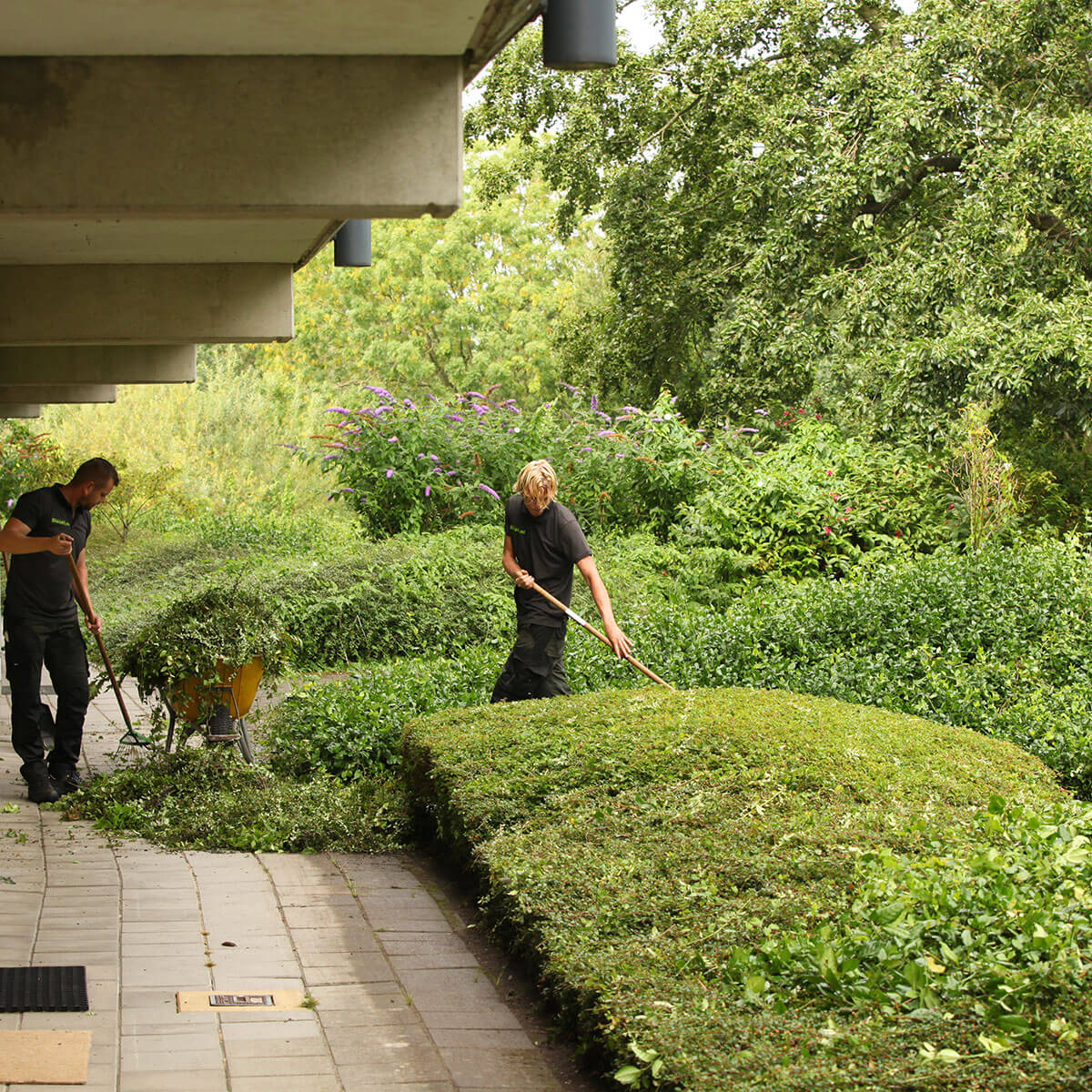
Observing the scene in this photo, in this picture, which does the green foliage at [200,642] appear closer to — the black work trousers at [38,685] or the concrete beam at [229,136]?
the black work trousers at [38,685]

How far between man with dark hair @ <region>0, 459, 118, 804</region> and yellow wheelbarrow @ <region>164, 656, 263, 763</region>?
1.87 feet

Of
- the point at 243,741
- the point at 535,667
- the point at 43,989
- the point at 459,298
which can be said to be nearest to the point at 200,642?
the point at 243,741

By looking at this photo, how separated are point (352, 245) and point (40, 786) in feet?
11.6

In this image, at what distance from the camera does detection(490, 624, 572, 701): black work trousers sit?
24.6 feet

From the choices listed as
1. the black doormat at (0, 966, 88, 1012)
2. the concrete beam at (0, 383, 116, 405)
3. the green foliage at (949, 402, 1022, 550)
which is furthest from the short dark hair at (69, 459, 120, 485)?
the green foliage at (949, 402, 1022, 550)

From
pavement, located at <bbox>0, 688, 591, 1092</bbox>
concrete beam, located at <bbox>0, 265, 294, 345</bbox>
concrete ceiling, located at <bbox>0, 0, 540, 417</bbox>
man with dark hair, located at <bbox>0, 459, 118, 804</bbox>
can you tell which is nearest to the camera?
concrete ceiling, located at <bbox>0, 0, 540, 417</bbox>

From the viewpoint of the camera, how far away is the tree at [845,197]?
14.1 m

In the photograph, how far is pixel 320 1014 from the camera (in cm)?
443

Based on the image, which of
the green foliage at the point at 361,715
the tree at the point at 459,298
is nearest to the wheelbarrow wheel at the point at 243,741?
the green foliage at the point at 361,715

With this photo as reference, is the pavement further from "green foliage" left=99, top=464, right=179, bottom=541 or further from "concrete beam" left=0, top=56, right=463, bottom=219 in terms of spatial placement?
"green foliage" left=99, top=464, right=179, bottom=541

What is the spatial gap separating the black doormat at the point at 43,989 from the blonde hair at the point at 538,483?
361 cm

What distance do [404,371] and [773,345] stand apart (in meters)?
24.0

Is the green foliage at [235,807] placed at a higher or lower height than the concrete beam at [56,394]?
lower

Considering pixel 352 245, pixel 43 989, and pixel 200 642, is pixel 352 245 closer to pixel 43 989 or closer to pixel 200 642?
pixel 200 642
